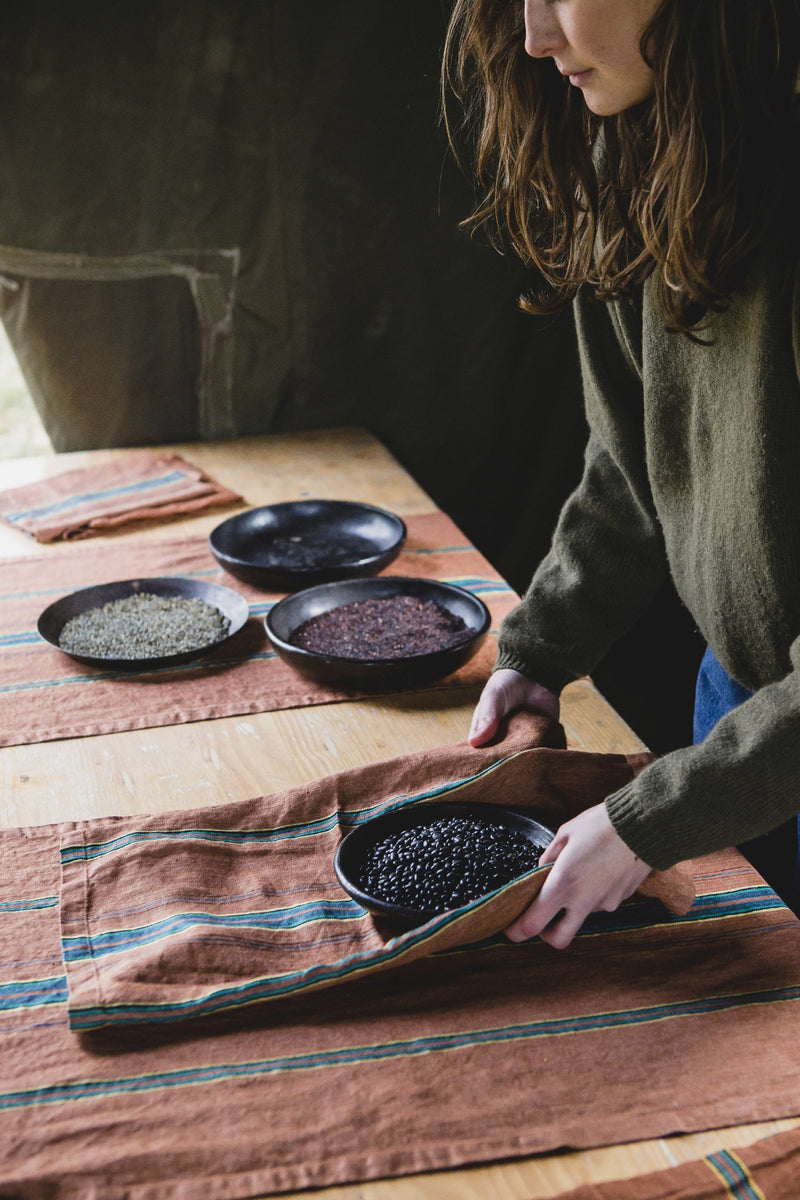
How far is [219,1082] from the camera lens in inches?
33.7

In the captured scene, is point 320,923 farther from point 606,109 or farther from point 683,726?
point 683,726

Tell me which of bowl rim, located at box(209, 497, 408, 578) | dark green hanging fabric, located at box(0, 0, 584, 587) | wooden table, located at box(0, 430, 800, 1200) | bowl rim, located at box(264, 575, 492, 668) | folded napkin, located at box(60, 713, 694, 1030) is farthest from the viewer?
dark green hanging fabric, located at box(0, 0, 584, 587)

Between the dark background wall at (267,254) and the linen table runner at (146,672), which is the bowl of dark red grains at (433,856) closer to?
the linen table runner at (146,672)

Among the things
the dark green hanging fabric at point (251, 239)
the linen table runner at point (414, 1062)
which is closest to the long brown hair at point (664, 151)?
the linen table runner at point (414, 1062)

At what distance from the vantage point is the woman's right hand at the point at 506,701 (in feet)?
4.22

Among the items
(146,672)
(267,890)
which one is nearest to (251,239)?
(146,672)

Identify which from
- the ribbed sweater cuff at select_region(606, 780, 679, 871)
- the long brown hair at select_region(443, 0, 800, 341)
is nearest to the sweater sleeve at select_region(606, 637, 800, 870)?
the ribbed sweater cuff at select_region(606, 780, 679, 871)

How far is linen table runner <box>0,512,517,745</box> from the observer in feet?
4.80

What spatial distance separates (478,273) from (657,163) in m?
1.91

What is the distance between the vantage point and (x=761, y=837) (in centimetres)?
145

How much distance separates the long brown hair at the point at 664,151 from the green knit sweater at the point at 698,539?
0.16 feet

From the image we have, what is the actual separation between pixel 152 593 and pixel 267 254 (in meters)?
1.23

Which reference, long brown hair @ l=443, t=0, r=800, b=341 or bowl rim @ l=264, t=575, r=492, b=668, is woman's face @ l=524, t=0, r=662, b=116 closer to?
long brown hair @ l=443, t=0, r=800, b=341

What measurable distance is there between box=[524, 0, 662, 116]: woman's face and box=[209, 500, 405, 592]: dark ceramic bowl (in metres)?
0.94
